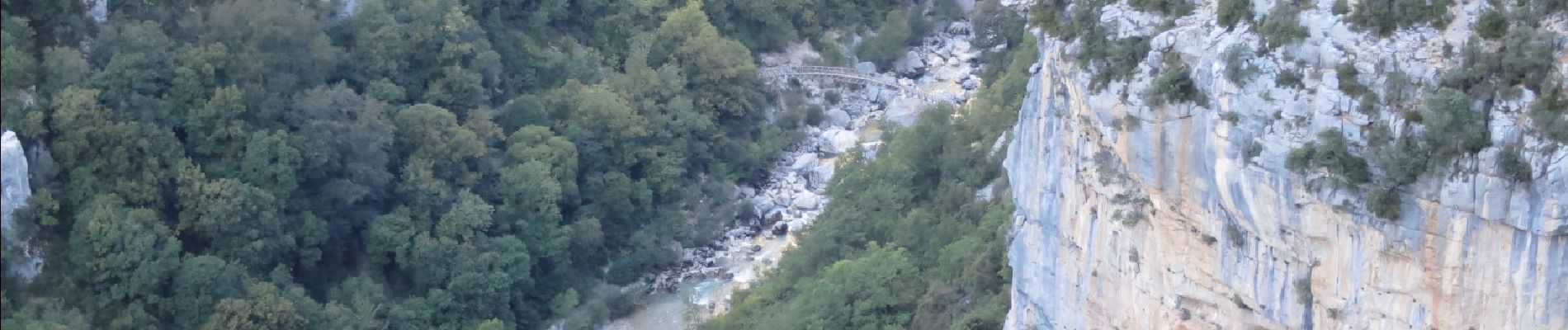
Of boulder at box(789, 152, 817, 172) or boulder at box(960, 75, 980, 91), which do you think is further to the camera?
boulder at box(960, 75, 980, 91)

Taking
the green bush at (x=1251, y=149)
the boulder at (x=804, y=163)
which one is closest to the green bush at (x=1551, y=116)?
the green bush at (x=1251, y=149)

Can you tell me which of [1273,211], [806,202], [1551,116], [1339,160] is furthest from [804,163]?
[1551,116]

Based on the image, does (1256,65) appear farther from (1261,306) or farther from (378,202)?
(378,202)

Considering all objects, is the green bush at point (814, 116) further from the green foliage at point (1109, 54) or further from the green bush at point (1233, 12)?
the green bush at point (1233, 12)

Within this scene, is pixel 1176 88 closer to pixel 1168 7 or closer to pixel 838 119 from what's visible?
pixel 1168 7

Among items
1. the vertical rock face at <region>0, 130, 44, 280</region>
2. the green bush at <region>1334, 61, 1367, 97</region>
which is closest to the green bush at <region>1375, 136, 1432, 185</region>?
the green bush at <region>1334, 61, 1367, 97</region>

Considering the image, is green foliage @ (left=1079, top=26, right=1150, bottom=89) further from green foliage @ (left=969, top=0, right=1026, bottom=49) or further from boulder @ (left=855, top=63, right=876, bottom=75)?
boulder @ (left=855, top=63, right=876, bottom=75)
